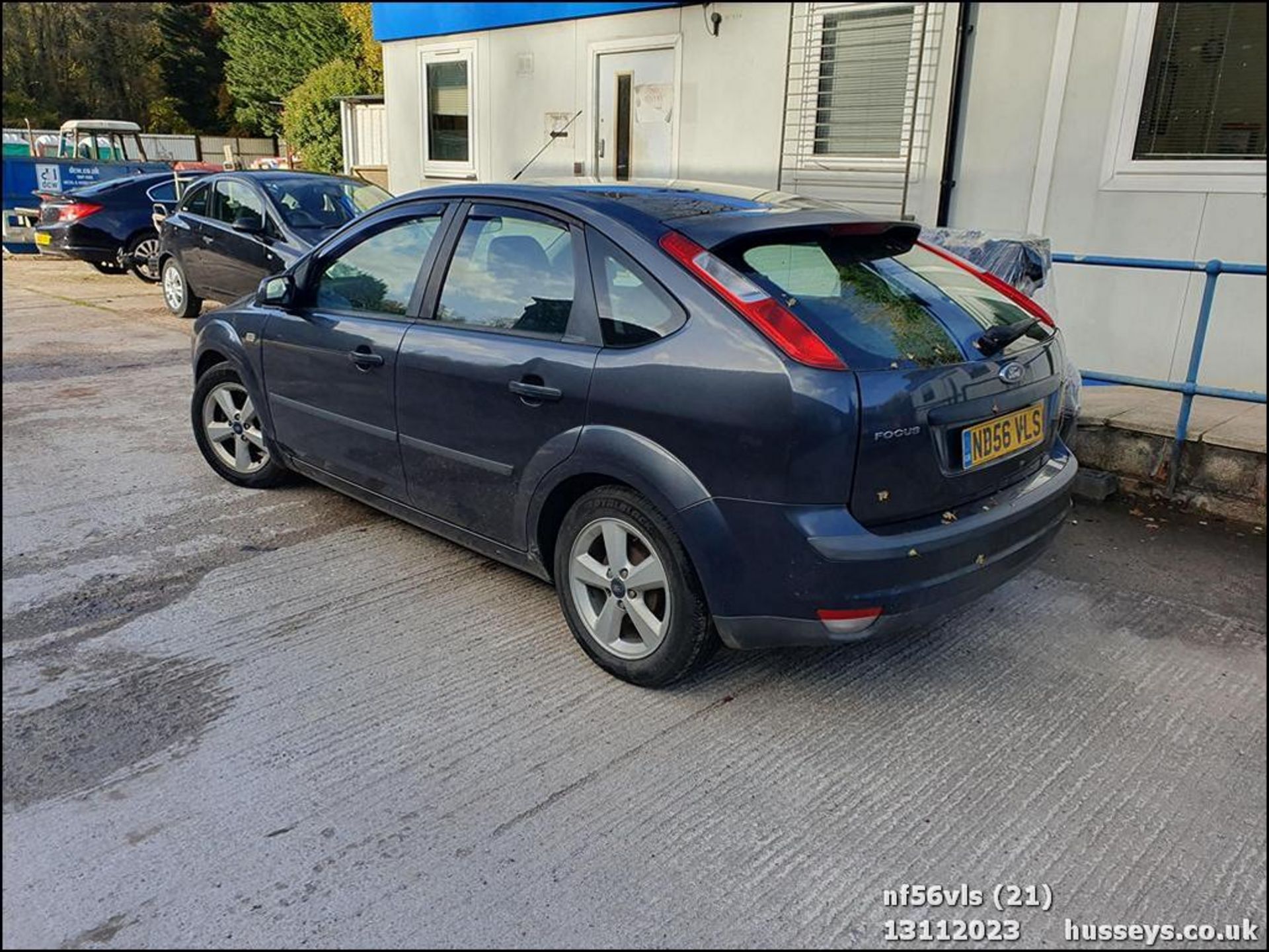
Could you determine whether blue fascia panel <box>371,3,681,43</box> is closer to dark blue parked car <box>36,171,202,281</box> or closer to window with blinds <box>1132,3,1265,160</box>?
dark blue parked car <box>36,171,202,281</box>

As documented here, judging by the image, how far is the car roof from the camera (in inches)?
117

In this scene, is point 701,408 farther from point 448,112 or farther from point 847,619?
point 448,112

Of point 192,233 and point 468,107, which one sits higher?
point 468,107

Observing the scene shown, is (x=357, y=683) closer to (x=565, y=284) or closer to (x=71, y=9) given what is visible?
(x=565, y=284)

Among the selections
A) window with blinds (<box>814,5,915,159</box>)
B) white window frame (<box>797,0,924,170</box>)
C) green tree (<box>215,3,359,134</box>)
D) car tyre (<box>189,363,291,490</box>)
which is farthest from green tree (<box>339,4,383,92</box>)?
car tyre (<box>189,363,291,490</box>)

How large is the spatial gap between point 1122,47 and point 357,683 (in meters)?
5.37

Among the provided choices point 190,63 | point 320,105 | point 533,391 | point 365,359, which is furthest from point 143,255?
point 533,391

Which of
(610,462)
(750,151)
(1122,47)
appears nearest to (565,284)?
(610,462)

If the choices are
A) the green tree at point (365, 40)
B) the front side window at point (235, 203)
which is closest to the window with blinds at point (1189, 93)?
the front side window at point (235, 203)

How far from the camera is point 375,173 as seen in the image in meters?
15.2

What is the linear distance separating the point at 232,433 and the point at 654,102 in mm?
5578

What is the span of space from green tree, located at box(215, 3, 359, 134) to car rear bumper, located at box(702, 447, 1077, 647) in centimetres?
584

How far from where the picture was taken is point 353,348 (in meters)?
3.83

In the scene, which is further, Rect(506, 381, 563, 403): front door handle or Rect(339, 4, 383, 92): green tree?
Rect(339, 4, 383, 92): green tree
